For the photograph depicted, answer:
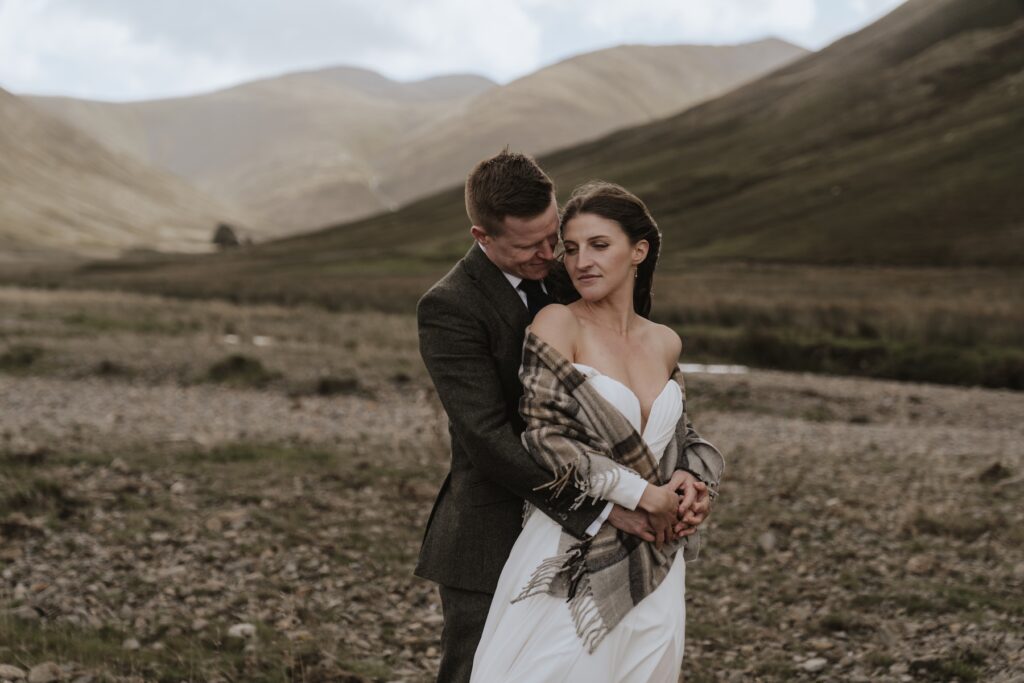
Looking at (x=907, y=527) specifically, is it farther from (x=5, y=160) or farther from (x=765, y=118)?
(x=5, y=160)

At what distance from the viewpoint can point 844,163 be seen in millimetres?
102875

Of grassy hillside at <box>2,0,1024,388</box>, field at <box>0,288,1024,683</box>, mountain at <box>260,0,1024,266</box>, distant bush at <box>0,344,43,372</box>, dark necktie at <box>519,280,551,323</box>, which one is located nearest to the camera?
dark necktie at <box>519,280,551,323</box>

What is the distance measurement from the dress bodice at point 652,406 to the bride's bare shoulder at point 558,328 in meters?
0.09

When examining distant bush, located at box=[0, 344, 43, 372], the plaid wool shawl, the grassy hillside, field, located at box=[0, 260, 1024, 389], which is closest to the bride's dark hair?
the plaid wool shawl

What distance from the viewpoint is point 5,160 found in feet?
655

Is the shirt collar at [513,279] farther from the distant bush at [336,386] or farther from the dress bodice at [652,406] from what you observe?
the distant bush at [336,386]

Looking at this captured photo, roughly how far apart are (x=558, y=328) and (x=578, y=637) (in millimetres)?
1336

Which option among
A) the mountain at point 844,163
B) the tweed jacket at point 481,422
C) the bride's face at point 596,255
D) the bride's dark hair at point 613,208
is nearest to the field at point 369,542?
the tweed jacket at point 481,422

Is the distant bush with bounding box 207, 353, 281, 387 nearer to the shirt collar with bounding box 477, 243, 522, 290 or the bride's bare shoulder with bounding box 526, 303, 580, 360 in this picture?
the shirt collar with bounding box 477, 243, 522, 290

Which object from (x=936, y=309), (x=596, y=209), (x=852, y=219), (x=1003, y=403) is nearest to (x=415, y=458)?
(x=596, y=209)

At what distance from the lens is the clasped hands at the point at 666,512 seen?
415cm

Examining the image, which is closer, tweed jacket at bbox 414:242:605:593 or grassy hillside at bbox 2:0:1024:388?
tweed jacket at bbox 414:242:605:593

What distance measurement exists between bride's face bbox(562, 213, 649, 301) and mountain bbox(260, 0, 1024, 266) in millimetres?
65122

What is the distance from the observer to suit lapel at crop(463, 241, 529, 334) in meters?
4.55
